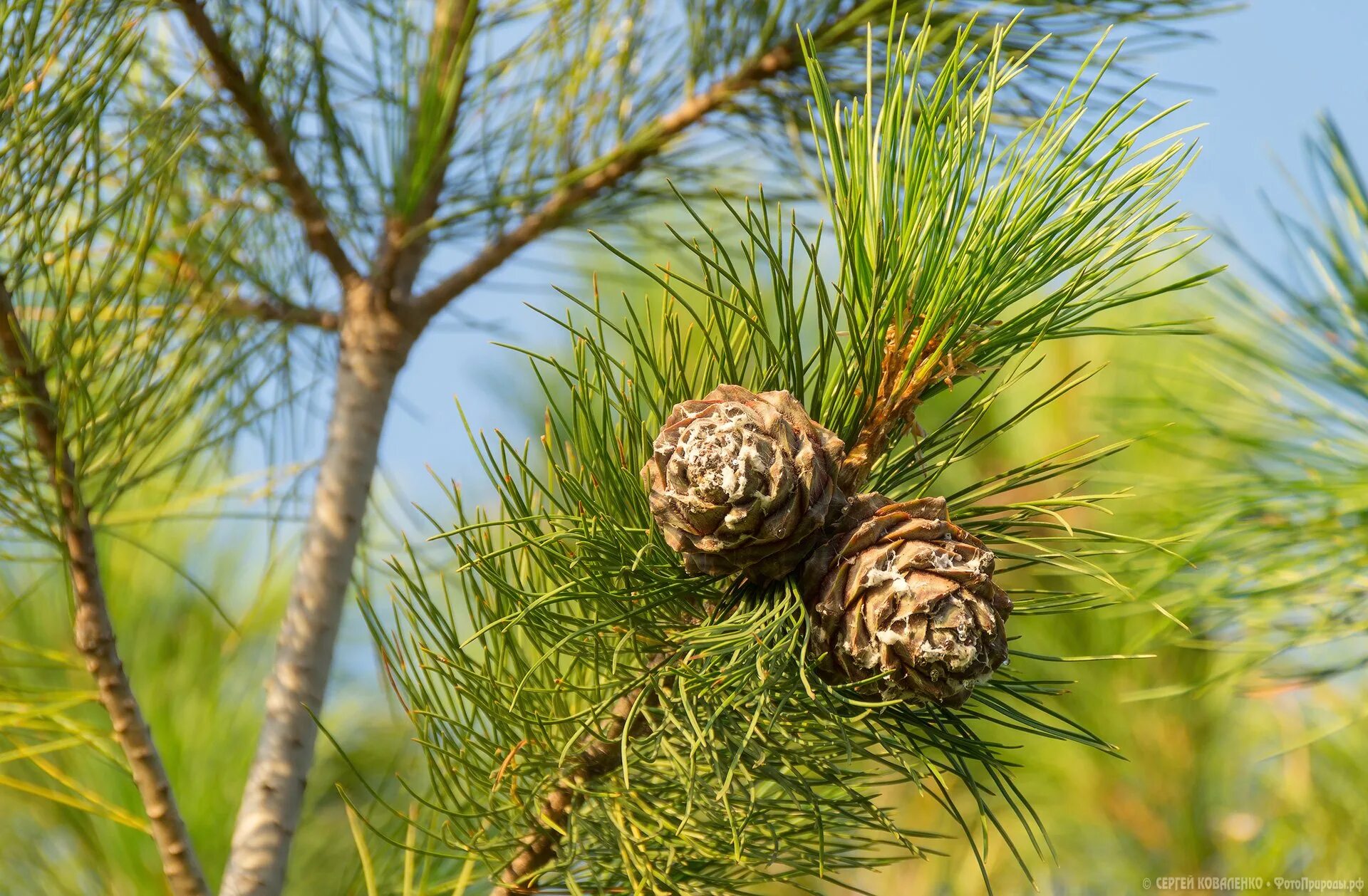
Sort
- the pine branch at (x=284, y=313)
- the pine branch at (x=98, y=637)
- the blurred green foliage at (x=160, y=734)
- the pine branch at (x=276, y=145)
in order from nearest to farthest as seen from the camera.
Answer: the pine branch at (x=98, y=637) < the pine branch at (x=276, y=145) < the pine branch at (x=284, y=313) < the blurred green foliage at (x=160, y=734)

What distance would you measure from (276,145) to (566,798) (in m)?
0.39

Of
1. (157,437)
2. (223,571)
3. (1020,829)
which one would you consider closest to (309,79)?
(157,437)

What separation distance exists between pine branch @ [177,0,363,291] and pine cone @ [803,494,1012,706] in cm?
40

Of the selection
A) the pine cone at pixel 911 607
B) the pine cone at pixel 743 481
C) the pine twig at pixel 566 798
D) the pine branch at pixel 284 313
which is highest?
the pine branch at pixel 284 313

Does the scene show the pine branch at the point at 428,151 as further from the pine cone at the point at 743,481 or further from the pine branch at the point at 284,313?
the pine cone at the point at 743,481

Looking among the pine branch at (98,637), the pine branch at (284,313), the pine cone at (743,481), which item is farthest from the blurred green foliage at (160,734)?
the pine cone at (743,481)

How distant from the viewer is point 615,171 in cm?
69

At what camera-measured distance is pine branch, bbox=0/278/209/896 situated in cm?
47

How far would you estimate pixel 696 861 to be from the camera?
0.47m

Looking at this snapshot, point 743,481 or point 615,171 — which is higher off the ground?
point 615,171

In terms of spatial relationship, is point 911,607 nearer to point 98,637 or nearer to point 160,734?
point 98,637

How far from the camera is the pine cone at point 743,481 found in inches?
13.4

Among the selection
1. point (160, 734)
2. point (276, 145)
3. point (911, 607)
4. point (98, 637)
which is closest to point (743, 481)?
point (911, 607)

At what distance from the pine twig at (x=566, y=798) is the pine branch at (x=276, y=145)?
13.2 inches
